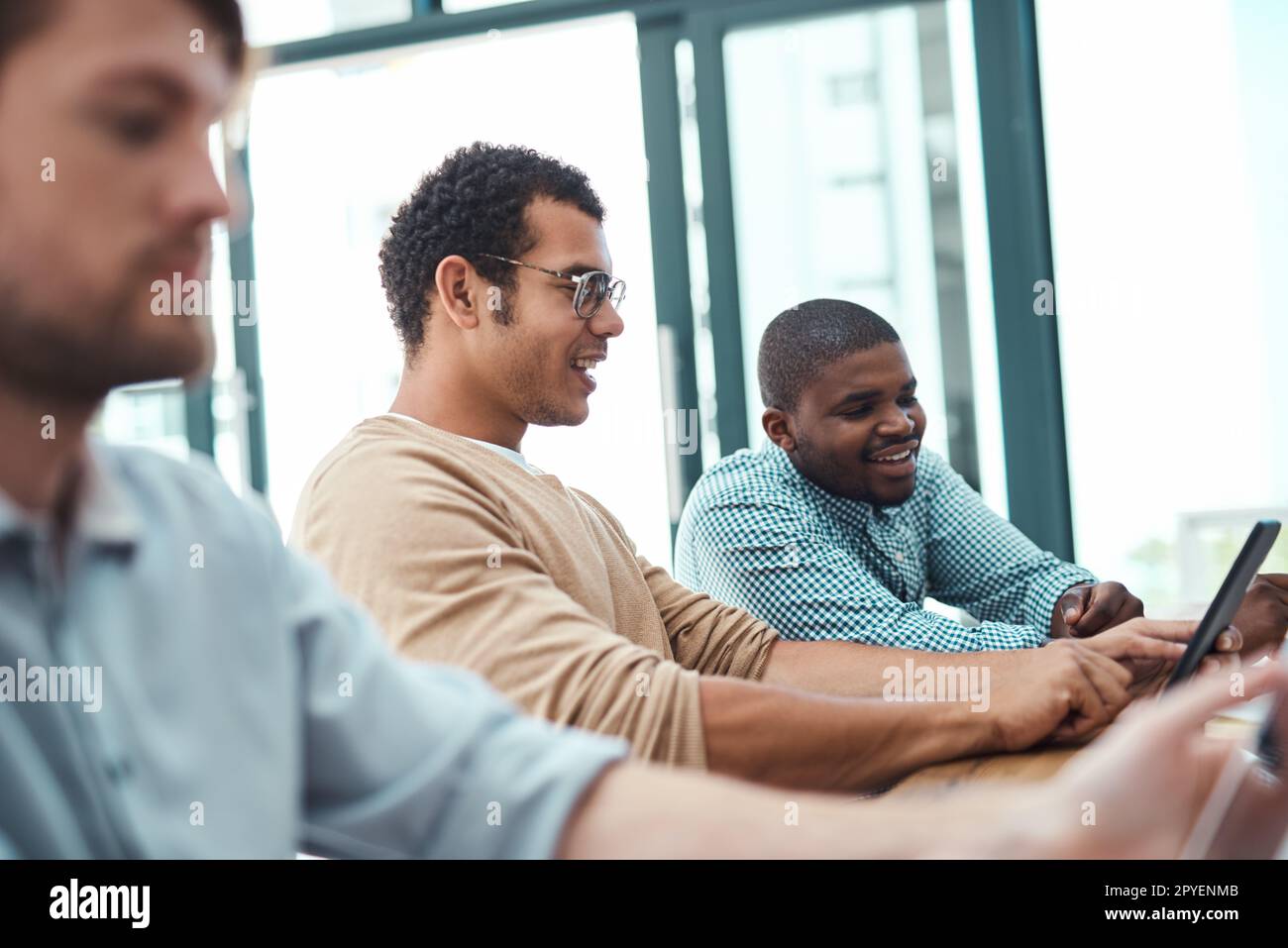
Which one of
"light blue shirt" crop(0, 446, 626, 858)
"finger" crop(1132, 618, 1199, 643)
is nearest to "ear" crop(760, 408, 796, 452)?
"finger" crop(1132, 618, 1199, 643)

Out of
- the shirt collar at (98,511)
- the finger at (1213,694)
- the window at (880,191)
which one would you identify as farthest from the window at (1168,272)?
the shirt collar at (98,511)

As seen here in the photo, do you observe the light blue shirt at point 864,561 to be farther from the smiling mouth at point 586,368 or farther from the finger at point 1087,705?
the finger at point 1087,705

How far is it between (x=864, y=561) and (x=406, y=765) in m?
1.59

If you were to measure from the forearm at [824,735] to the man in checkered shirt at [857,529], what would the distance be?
485mm

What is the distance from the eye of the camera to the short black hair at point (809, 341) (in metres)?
2.25

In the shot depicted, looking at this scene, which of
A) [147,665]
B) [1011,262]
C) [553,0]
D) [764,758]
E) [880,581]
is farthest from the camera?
[553,0]

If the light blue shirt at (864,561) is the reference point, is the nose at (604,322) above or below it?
above

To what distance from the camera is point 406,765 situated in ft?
2.26

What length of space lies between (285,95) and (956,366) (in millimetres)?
2358

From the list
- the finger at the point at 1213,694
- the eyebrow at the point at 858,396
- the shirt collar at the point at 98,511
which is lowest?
the finger at the point at 1213,694

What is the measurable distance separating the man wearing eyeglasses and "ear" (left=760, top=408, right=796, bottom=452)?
0.51m

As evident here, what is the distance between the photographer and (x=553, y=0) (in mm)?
3670
